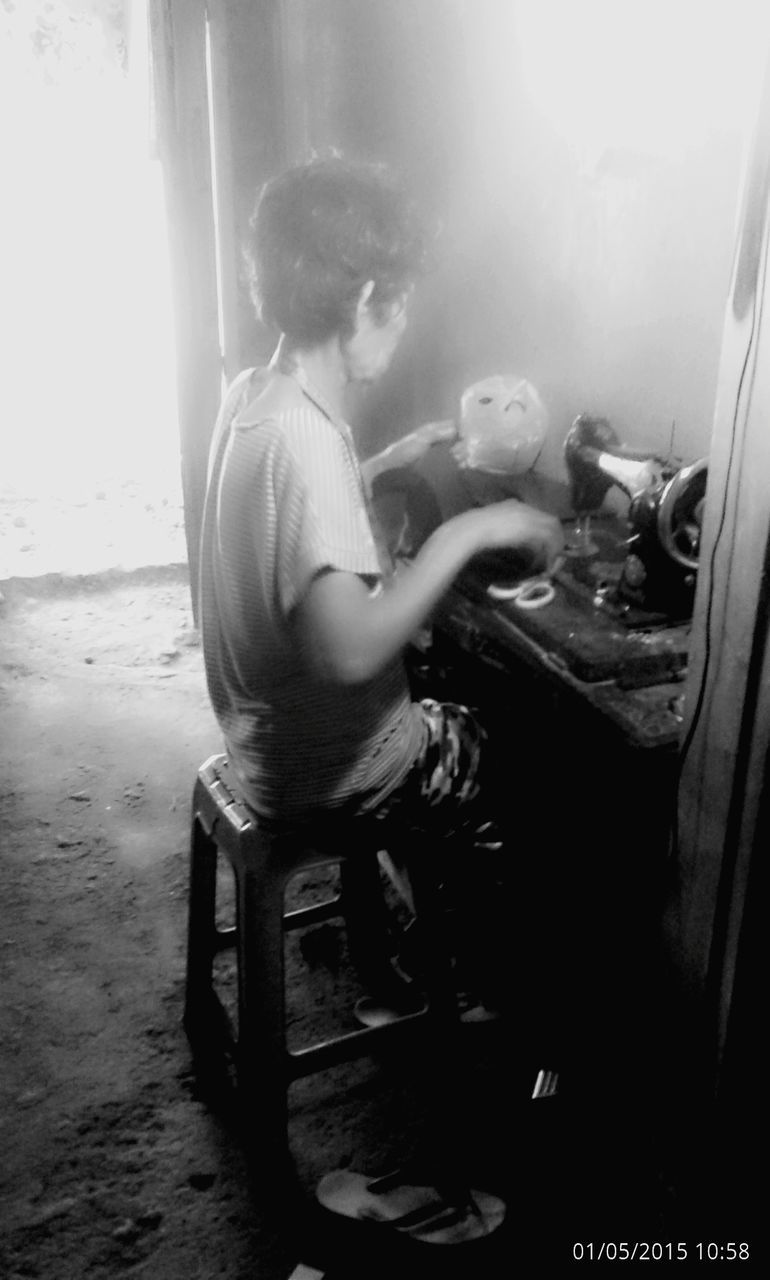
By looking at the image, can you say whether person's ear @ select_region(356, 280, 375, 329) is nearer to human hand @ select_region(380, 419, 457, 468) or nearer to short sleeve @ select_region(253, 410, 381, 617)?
short sleeve @ select_region(253, 410, 381, 617)

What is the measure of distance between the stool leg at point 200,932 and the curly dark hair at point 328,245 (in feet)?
3.40

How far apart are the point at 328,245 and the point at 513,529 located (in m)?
0.58

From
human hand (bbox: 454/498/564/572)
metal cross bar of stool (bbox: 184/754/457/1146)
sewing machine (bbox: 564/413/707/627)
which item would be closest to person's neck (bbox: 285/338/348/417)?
human hand (bbox: 454/498/564/572)

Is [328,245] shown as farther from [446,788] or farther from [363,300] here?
[446,788]

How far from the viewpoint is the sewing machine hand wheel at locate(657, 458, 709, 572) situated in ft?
5.90

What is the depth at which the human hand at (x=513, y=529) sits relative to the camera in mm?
1704

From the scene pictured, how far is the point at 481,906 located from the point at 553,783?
50 cm

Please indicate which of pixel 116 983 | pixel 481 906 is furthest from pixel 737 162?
pixel 116 983

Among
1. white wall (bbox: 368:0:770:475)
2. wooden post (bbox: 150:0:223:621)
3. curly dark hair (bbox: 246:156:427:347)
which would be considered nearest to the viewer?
curly dark hair (bbox: 246:156:427:347)

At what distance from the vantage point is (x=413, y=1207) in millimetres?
1794

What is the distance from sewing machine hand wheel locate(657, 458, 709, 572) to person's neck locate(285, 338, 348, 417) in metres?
0.62

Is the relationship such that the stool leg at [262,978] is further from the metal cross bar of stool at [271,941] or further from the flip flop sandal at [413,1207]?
the flip flop sandal at [413,1207]

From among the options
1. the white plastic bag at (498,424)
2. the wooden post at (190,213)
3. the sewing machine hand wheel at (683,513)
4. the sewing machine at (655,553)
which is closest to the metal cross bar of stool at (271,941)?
the sewing machine at (655,553)

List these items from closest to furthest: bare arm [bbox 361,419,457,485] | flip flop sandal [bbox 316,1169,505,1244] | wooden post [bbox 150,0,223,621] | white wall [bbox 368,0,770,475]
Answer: flip flop sandal [bbox 316,1169,505,1244], white wall [bbox 368,0,770,475], bare arm [bbox 361,419,457,485], wooden post [bbox 150,0,223,621]
